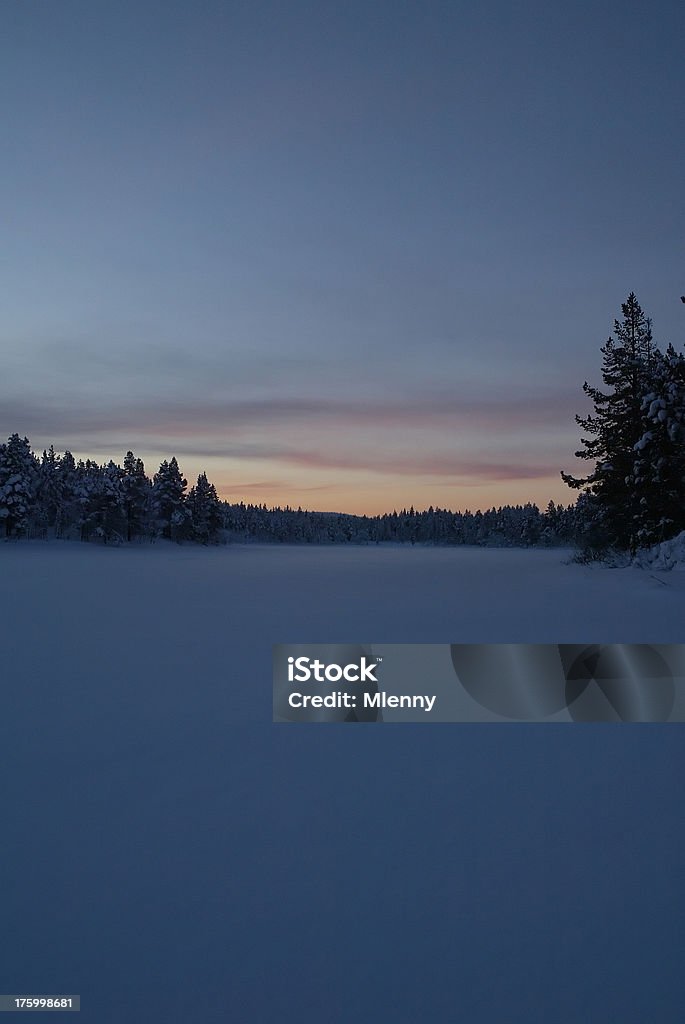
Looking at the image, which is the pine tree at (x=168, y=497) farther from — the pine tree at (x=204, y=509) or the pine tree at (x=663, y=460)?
the pine tree at (x=663, y=460)

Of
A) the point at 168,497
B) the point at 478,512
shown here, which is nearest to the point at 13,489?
the point at 168,497

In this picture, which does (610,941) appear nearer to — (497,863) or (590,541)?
(497,863)

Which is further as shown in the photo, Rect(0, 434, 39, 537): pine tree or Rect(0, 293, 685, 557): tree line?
Rect(0, 434, 39, 537): pine tree

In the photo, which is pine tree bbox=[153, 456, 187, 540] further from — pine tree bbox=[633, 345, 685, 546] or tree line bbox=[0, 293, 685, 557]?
pine tree bbox=[633, 345, 685, 546]

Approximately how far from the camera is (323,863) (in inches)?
156

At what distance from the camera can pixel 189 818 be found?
4551mm

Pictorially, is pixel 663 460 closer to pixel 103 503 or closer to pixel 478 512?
pixel 103 503

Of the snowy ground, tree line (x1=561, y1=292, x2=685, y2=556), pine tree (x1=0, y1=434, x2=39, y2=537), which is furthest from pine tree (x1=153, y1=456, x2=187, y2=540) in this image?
the snowy ground

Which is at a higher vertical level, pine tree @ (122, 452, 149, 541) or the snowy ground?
pine tree @ (122, 452, 149, 541)

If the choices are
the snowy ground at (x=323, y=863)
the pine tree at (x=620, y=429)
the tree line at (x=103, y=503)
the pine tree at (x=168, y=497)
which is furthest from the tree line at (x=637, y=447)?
the pine tree at (x=168, y=497)

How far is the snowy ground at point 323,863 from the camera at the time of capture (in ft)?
10.1

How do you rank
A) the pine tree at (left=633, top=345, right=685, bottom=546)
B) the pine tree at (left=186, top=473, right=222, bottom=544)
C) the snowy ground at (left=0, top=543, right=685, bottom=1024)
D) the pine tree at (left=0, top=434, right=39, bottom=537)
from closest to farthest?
the snowy ground at (left=0, top=543, right=685, bottom=1024) → the pine tree at (left=633, top=345, right=685, bottom=546) → the pine tree at (left=0, top=434, right=39, bottom=537) → the pine tree at (left=186, top=473, right=222, bottom=544)

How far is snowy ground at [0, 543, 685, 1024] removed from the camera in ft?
10.1

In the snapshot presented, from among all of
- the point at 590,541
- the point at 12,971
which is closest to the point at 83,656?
the point at 12,971
